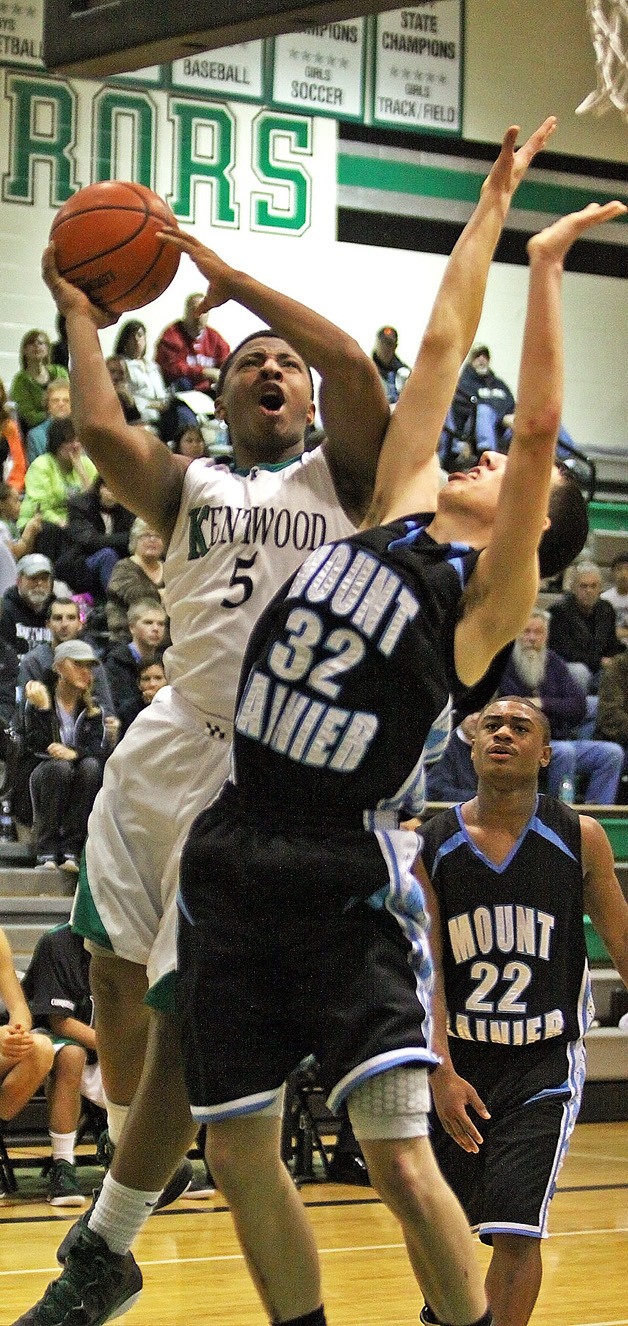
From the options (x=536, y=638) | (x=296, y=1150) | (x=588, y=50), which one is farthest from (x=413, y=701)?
(x=588, y=50)

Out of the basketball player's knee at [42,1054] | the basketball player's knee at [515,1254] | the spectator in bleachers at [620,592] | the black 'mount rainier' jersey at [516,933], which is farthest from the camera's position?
the spectator in bleachers at [620,592]

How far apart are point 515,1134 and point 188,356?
32.5ft

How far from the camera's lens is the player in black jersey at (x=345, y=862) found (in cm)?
306

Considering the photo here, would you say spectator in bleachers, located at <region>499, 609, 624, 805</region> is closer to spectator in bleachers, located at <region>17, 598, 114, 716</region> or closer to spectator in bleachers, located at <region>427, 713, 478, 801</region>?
spectator in bleachers, located at <region>427, 713, 478, 801</region>

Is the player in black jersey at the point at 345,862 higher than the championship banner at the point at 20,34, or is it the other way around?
the championship banner at the point at 20,34

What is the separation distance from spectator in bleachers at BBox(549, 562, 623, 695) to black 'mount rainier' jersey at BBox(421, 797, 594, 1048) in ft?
24.7

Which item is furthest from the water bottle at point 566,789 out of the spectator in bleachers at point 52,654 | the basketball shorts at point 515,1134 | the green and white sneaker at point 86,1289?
the green and white sneaker at point 86,1289

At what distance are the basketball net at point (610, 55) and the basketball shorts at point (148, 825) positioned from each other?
10.2 ft

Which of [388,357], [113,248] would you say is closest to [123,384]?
[388,357]

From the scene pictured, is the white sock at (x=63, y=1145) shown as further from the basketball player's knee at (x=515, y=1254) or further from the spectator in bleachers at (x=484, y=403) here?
the spectator in bleachers at (x=484, y=403)

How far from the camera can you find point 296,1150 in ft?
26.3

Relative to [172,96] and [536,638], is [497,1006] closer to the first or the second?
[536,638]

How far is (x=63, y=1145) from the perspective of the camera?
7410 millimetres

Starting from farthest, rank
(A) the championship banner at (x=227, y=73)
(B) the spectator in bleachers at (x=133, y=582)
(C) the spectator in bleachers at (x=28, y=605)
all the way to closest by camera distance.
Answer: (A) the championship banner at (x=227, y=73), (B) the spectator in bleachers at (x=133, y=582), (C) the spectator in bleachers at (x=28, y=605)
